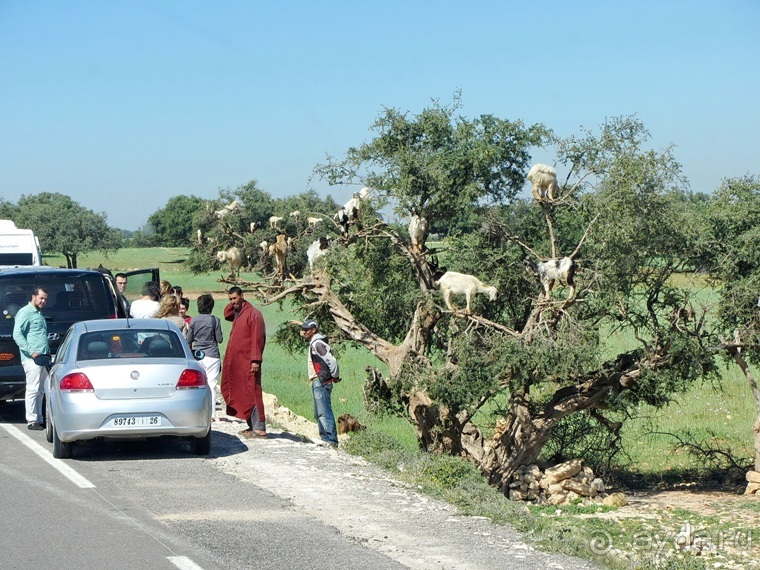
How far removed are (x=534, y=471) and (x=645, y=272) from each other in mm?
4746

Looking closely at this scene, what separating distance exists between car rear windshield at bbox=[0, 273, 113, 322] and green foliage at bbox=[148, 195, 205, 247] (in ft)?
287

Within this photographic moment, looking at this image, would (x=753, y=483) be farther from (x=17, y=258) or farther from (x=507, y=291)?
(x=17, y=258)

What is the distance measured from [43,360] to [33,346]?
0.80 metres

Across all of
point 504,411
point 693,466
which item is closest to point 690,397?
point 693,466

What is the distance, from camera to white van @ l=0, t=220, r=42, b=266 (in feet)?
70.5

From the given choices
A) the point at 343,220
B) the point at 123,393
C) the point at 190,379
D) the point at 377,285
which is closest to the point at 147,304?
the point at 190,379

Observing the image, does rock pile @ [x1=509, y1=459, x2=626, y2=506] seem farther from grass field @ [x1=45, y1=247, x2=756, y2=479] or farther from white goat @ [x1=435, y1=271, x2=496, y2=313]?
white goat @ [x1=435, y1=271, x2=496, y2=313]

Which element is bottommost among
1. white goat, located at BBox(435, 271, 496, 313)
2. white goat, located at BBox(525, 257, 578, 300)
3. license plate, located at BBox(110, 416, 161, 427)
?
license plate, located at BBox(110, 416, 161, 427)

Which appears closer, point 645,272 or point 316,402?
point 316,402

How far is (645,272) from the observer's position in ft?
53.8

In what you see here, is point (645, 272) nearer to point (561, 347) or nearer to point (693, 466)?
point (561, 347)

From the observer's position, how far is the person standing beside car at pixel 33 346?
1273 cm

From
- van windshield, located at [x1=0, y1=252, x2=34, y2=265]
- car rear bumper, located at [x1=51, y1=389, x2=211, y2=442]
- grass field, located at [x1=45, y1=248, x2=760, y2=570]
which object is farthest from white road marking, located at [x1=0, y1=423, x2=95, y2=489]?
van windshield, located at [x1=0, y1=252, x2=34, y2=265]

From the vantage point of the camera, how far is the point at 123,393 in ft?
34.2
